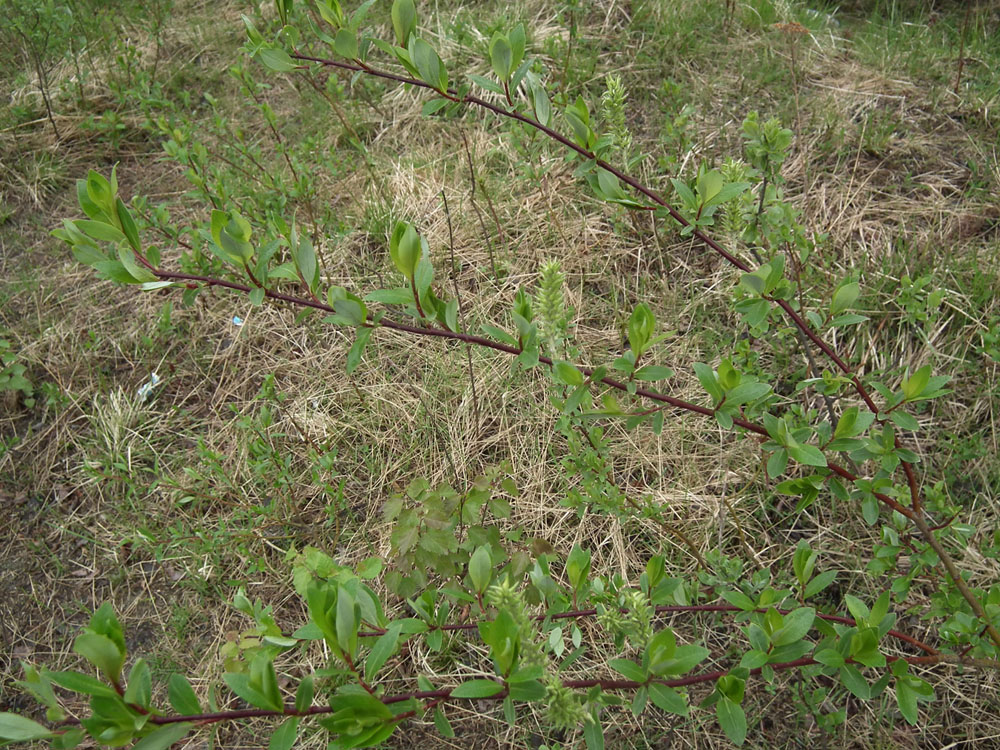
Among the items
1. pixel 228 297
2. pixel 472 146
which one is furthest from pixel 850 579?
pixel 228 297

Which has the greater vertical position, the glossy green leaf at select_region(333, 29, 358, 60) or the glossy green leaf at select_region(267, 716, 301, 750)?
the glossy green leaf at select_region(333, 29, 358, 60)

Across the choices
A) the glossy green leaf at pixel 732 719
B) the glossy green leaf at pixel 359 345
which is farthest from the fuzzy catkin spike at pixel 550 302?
the glossy green leaf at pixel 732 719

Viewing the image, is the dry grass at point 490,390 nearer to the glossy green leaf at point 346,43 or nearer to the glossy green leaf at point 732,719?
the glossy green leaf at point 732,719

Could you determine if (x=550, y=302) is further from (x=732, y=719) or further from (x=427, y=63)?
(x=732, y=719)

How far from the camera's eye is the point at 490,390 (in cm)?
272

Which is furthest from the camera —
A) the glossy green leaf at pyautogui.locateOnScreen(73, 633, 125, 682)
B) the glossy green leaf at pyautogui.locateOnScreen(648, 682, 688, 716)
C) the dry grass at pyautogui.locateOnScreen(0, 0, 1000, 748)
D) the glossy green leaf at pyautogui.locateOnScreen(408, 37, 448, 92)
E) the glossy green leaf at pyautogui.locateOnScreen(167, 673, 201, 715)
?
the dry grass at pyautogui.locateOnScreen(0, 0, 1000, 748)

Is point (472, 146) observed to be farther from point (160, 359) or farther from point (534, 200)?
point (160, 359)

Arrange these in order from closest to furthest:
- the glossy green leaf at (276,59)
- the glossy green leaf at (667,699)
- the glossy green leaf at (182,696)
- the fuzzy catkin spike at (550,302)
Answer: the glossy green leaf at (182,696)
the glossy green leaf at (667,699)
the fuzzy catkin spike at (550,302)
the glossy green leaf at (276,59)

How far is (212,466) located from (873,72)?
3294mm

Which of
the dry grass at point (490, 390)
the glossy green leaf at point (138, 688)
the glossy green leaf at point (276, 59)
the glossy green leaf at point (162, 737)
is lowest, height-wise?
the dry grass at point (490, 390)

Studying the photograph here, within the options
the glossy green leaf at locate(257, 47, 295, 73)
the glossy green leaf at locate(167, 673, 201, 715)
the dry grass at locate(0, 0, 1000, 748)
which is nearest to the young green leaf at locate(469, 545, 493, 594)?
the glossy green leaf at locate(167, 673, 201, 715)

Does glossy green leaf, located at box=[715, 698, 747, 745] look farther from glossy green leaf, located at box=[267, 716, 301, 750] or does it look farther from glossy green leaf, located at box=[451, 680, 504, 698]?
glossy green leaf, located at box=[267, 716, 301, 750]

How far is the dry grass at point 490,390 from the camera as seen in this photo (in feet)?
7.35

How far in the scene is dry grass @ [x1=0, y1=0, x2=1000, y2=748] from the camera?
224 cm
